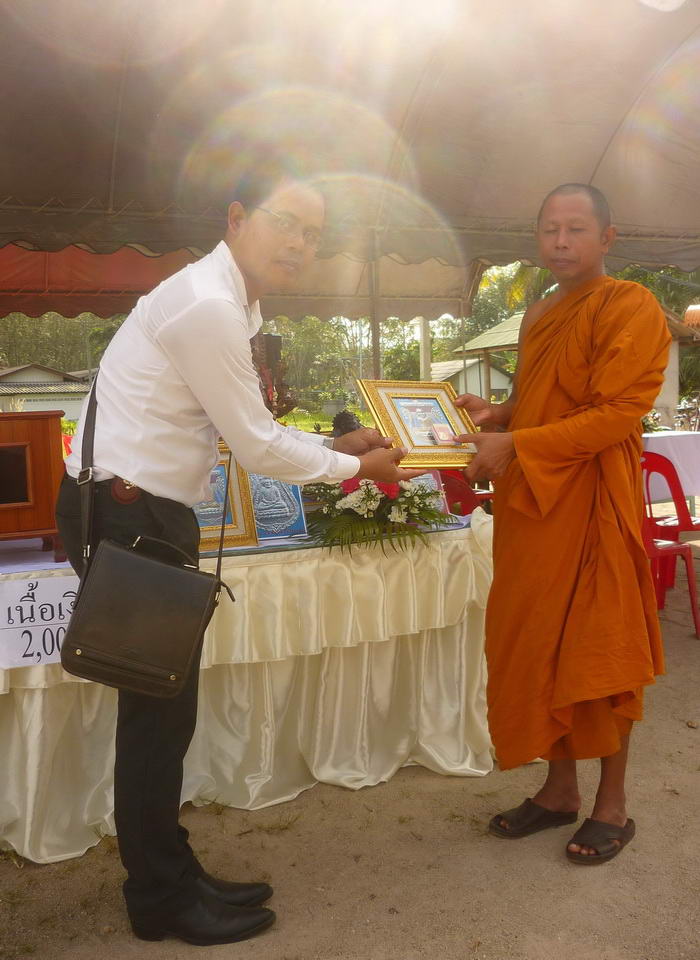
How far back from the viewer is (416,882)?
2305 millimetres

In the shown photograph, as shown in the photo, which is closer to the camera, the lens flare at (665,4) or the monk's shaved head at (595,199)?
the monk's shaved head at (595,199)

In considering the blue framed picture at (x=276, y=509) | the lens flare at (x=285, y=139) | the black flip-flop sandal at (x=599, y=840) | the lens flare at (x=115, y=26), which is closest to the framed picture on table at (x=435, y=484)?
the blue framed picture at (x=276, y=509)

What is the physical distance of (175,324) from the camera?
1.71m

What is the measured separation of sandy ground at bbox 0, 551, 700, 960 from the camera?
2.02 metres

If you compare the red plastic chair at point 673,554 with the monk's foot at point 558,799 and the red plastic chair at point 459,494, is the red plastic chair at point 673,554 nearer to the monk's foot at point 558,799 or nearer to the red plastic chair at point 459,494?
the red plastic chair at point 459,494

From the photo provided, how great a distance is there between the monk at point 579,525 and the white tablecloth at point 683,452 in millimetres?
5068

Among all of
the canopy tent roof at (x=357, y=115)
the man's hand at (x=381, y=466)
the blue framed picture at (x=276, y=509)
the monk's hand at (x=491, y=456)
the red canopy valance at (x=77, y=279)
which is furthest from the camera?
the red canopy valance at (x=77, y=279)

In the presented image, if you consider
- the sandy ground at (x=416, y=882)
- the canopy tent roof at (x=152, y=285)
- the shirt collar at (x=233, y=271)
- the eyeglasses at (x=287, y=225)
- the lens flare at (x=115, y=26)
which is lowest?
the sandy ground at (x=416, y=882)

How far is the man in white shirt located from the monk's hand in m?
0.47

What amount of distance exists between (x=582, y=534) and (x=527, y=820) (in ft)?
3.31

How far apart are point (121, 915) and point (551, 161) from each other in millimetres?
4705

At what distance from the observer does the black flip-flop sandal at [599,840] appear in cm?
236

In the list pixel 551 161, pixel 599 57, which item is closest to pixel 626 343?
pixel 599 57

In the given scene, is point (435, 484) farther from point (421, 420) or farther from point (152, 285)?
point (152, 285)
